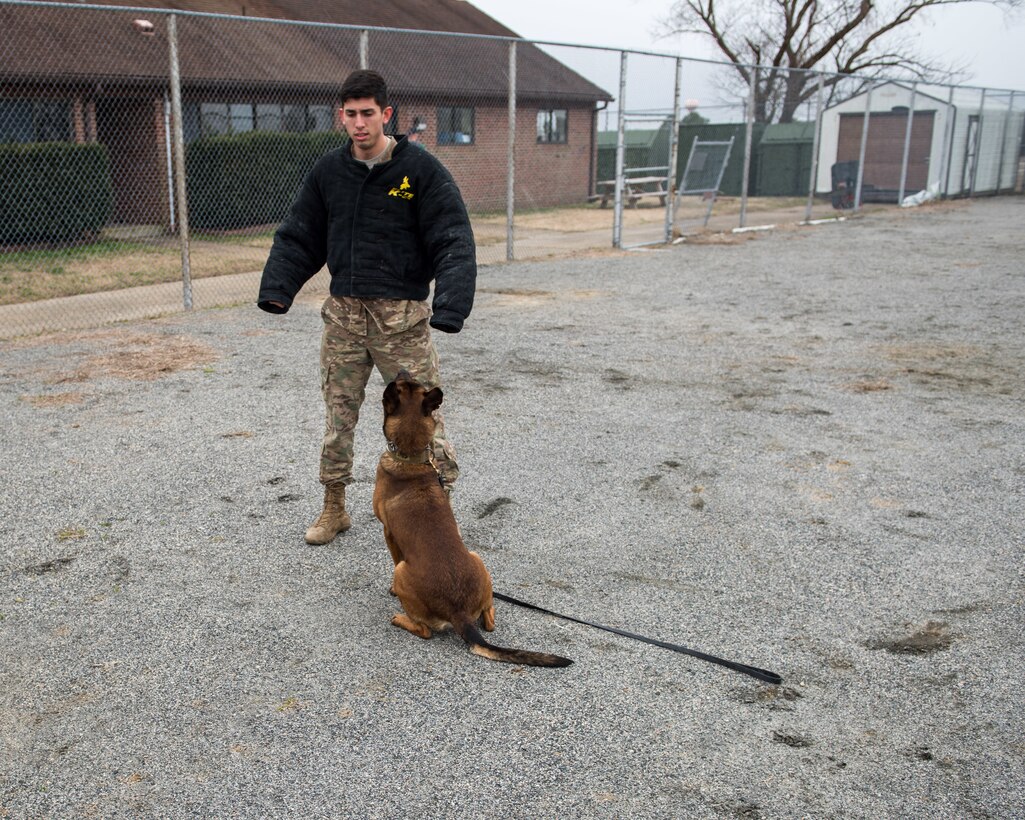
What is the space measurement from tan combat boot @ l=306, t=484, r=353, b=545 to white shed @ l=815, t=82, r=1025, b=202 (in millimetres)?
22634

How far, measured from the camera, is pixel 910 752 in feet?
8.36

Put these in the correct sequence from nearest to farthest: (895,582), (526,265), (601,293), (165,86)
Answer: (895,582), (601,293), (526,265), (165,86)

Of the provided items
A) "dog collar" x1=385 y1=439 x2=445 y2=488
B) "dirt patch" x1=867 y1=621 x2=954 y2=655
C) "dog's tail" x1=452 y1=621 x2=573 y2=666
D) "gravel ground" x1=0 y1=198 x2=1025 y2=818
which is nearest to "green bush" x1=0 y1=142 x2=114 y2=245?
"gravel ground" x1=0 y1=198 x2=1025 y2=818

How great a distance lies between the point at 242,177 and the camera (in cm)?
1571

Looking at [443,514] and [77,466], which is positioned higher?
[443,514]

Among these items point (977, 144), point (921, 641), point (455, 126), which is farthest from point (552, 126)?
point (921, 641)

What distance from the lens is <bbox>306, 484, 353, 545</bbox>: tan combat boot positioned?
3.88m

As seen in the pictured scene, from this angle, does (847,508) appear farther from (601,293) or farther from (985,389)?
(601,293)

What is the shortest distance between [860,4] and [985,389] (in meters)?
28.5

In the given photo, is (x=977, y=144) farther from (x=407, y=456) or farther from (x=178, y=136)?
(x=407, y=456)

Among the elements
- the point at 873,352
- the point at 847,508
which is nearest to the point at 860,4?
the point at 873,352

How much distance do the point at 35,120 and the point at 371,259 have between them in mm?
13248

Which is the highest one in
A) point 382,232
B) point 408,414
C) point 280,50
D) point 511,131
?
point 280,50

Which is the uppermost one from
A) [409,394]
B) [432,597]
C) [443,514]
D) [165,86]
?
[165,86]
